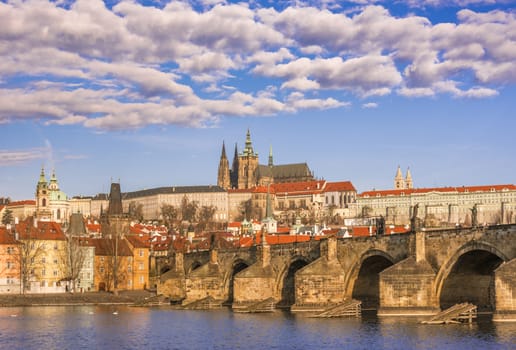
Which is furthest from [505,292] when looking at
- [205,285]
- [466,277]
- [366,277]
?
[205,285]

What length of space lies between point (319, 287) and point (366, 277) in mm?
3866

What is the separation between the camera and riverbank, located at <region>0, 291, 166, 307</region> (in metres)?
74.6

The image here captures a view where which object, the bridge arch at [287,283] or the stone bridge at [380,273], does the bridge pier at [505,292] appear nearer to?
the stone bridge at [380,273]

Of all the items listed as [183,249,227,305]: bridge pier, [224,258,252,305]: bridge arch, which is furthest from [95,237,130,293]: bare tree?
[224,258,252,305]: bridge arch

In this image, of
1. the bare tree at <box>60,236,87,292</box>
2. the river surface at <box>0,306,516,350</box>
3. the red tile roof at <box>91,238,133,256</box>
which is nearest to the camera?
the river surface at <box>0,306,516,350</box>

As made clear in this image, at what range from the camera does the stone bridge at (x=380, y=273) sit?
4841 centimetres

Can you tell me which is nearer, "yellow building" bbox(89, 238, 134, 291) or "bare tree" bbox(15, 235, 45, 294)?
"bare tree" bbox(15, 235, 45, 294)

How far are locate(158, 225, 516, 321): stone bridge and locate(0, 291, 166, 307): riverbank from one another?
5.41m

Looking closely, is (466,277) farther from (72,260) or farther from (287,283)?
(72,260)

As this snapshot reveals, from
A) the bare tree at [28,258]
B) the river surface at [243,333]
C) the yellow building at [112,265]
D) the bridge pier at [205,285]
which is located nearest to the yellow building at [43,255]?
the bare tree at [28,258]

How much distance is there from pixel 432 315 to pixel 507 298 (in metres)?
6.95

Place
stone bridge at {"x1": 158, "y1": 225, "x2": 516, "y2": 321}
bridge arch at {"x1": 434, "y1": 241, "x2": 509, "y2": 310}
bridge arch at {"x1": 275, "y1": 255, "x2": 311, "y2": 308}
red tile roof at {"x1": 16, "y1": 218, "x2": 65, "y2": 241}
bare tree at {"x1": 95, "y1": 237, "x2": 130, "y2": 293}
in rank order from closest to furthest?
1. stone bridge at {"x1": 158, "y1": 225, "x2": 516, "y2": 321}
2. bridge arch at {"x1": 434, "y1": 241, "x2": 509, "y2": 310}
3. bridge arch at {"x1": 275, "y1": 255, "x2": 311, "y2": 308}
4. red tile roof at {"x1": 16, "y1": 218, "x2": 65, "y2": 241}
5. bare tree at {"x1": 95, "y1": 237, "x2": 130, "y2": 293}

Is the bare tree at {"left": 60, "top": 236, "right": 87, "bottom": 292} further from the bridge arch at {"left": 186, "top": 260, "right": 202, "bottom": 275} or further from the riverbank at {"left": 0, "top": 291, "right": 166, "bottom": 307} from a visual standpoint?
the bridge arch at {"left": 186, "top": 260, "right": 202, "bottom": 275}

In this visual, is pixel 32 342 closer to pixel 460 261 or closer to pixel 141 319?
pixel 141 319
